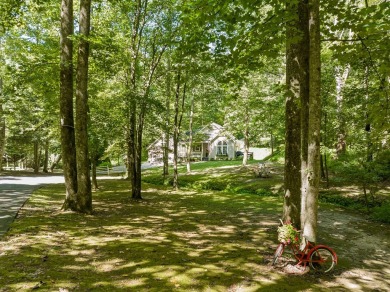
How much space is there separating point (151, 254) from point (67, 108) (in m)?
6.70

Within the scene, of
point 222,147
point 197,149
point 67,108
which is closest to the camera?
point 67,108

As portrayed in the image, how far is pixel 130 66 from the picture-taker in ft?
50.7

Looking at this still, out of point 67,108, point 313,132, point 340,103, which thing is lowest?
point 313,132

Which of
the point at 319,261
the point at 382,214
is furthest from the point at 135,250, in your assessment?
the point at 382,214

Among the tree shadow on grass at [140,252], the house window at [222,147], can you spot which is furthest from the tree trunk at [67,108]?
the house window at [222,147]

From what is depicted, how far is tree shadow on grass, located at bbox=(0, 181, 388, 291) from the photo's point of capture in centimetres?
492

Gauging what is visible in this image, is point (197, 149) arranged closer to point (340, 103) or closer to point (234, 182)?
point (234, 182)

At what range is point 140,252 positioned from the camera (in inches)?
257

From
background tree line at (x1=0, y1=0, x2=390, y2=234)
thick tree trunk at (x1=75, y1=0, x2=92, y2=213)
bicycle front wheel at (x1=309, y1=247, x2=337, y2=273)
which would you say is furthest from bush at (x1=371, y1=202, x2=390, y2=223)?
thick tree trunk at (x1=75, y1=0, x2=92, y2=213)

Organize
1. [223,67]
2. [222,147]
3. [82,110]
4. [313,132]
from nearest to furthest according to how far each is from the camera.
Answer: [313,132]
[223,67]
[82,110]
[222,147]

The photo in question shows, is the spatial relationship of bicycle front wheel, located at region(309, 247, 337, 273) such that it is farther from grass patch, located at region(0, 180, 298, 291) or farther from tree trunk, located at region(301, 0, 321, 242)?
grass patch, located at region(0, 180, 298, 291)

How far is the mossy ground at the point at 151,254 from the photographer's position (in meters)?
4.93

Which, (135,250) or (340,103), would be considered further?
(340,103)

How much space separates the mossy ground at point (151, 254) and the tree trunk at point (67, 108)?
980mm
